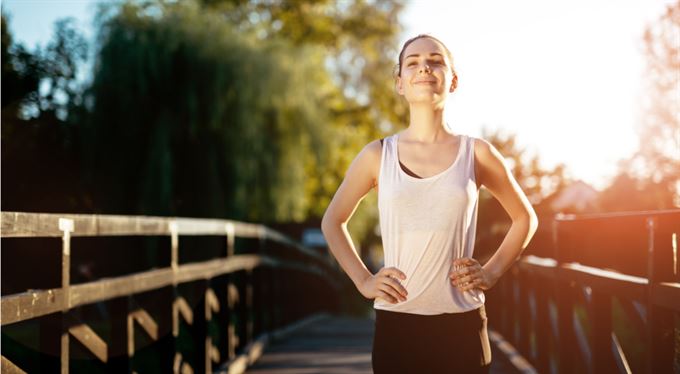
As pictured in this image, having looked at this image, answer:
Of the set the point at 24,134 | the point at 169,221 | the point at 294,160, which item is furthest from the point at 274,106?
the point at 169,221

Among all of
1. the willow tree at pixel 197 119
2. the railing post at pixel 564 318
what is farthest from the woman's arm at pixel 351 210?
the willow tree at pixel 197 119

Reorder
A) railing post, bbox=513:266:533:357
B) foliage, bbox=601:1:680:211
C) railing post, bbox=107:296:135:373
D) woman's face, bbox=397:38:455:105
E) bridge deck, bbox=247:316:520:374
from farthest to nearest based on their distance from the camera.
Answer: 1. foliage, bbox=601:1:680:211
2. bridge deck, bbox=247:316:520:374
3. railing post, bbox=513:266:533:357
4. railing post, bbox=107:296:135:373
5. woman's face, bbox=397:38:455:105

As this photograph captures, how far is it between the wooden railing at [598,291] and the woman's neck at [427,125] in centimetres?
104

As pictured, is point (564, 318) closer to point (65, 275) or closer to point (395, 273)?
point (65, 275)

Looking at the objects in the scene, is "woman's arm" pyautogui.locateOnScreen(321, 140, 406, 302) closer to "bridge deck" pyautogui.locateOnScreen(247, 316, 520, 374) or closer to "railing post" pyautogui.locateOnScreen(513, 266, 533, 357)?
"railing post" pyautogui.locateOnScreen(513, 266, 533, 357)

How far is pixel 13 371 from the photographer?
11.0ft

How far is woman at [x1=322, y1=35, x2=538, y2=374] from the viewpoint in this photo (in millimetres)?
2668

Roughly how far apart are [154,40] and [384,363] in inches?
605

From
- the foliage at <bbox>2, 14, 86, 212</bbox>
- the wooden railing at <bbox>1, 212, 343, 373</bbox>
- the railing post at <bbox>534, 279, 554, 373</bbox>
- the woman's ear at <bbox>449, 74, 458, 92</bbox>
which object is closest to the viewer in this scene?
the woman's ear at <bbox>449, 74, 458, 92</bbox>

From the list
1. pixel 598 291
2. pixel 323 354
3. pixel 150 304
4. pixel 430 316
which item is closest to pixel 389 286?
pixel 430 316

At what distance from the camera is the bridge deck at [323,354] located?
7.45m

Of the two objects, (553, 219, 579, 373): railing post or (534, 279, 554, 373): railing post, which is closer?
(553, 219, 579, 373): railing post

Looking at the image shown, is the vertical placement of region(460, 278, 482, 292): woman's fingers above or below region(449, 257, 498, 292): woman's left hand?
below

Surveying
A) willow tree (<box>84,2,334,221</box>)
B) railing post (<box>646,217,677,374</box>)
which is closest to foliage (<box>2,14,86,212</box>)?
willow tree (<box>84,2,334,221</box>)
